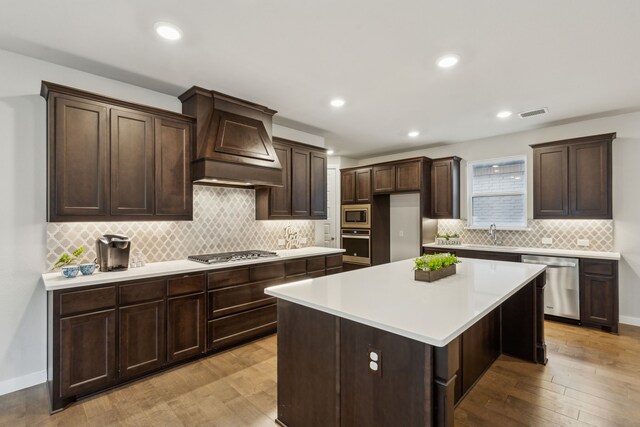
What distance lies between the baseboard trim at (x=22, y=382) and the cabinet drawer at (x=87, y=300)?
33.9 inches

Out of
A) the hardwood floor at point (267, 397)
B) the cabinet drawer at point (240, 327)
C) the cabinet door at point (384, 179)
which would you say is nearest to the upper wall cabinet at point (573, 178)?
the hardwood floor at point (267, 397)

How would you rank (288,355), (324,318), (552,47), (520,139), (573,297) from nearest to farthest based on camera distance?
(324,318), (288,355), (552,47), (573,297), (520,139)

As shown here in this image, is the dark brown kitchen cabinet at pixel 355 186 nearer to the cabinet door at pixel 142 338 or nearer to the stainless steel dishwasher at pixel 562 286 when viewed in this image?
the stainless steel dishwasher at pixel 562 286

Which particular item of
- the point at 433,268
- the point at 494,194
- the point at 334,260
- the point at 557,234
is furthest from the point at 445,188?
the point at 433,268

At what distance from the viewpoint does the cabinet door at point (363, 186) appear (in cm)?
619

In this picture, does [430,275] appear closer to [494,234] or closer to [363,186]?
[494,234]

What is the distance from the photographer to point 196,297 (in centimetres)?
300

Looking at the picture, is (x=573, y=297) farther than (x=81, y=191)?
Yes

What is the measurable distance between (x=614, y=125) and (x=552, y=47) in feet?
8.82

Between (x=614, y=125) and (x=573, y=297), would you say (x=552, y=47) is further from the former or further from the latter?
(x=573, y=297)

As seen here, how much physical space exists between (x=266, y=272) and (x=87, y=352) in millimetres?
1716

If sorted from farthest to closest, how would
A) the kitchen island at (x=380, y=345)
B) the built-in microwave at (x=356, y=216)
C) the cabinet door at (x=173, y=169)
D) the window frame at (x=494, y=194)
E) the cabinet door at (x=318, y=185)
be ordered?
the built-in microwave at (x=356, y=216), the window frame at (x=494, y=194), the cabinet door at (x=318, y=185), the cabinet door at (x=173, y=169), the kitchen island at (x=380, y=345)

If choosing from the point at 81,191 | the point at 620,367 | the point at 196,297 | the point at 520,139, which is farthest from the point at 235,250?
the point at 520,139

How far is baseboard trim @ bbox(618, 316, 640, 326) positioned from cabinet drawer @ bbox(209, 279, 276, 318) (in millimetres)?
4532
